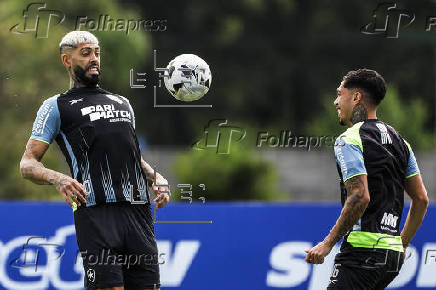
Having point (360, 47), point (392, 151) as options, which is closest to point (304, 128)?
point (360, 47)

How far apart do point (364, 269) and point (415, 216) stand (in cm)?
76

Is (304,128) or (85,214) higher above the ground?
(304,128)

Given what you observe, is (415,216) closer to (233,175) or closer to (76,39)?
(76,39)

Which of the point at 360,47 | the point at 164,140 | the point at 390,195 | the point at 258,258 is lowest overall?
the point at 258,258

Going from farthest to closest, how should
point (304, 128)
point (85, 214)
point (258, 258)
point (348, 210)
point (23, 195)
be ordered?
1. point (304, 128)
2. point (23, 195)
3. point (258, 258)
4. point (85, 214)
5. point (348, 210)

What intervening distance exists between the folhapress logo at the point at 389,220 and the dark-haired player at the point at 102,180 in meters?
1.59

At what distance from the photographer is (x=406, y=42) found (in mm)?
47031

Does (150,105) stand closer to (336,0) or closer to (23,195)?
(336,0)

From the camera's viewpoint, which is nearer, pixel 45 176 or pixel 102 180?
pixel 45 176

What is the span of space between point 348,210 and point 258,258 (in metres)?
3.74

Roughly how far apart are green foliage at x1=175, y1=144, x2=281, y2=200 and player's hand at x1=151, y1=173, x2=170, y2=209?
15464 millimetres

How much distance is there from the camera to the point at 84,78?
6.67 m

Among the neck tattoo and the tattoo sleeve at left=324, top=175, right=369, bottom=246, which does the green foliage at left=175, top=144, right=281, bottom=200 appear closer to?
the neck tattoo

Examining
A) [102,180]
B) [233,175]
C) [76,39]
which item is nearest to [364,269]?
[102,180]
